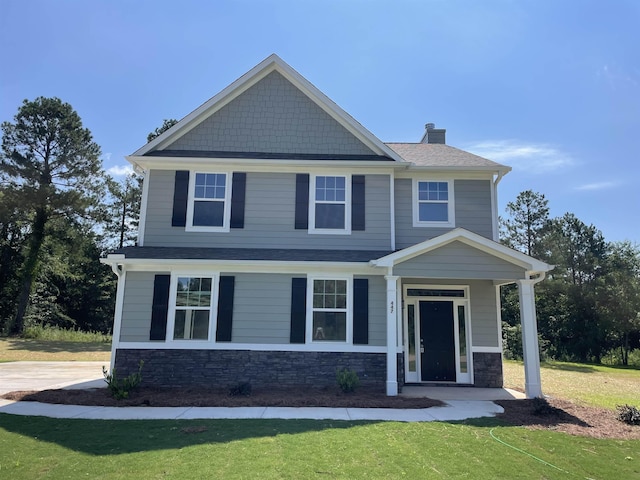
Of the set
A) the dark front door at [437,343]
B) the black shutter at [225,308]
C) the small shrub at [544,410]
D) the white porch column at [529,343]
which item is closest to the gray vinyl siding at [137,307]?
the black shutter at [225,308]

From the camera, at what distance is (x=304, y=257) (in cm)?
1081

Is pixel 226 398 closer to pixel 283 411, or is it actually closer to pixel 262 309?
pixel 283 411

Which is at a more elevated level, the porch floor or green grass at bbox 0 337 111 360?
the porch floor

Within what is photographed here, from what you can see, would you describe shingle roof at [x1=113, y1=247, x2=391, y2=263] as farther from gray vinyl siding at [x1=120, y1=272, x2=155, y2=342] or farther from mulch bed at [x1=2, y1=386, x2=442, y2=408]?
mulch bed at [x1=2, y1=386, x2=442, y2=408]

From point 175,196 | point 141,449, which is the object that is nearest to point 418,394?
point 141,449

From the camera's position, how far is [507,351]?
2292 centimetres

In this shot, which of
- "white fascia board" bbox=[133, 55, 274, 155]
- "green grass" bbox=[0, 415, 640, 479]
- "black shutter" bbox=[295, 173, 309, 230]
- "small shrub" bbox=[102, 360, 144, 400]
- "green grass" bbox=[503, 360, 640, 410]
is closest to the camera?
"green grass" bbox=[0, 415, 640, 479]

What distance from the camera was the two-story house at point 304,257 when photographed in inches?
408

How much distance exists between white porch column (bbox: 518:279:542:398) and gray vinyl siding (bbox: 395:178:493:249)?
2.49 meters

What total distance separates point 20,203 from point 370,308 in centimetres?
2495

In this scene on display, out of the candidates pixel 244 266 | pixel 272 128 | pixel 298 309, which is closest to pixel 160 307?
pixel 244 266

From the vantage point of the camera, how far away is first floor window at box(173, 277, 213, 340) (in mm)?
10641

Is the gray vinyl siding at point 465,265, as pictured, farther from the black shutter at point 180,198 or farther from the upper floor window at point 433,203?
the black shutter at point 180,198

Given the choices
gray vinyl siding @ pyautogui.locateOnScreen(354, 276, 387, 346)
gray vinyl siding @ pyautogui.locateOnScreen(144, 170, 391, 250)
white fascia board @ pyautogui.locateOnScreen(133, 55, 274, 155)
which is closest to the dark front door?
gray vinyl siding @ pyautogui.locateOnScreen(354, 276, 387, 346)
